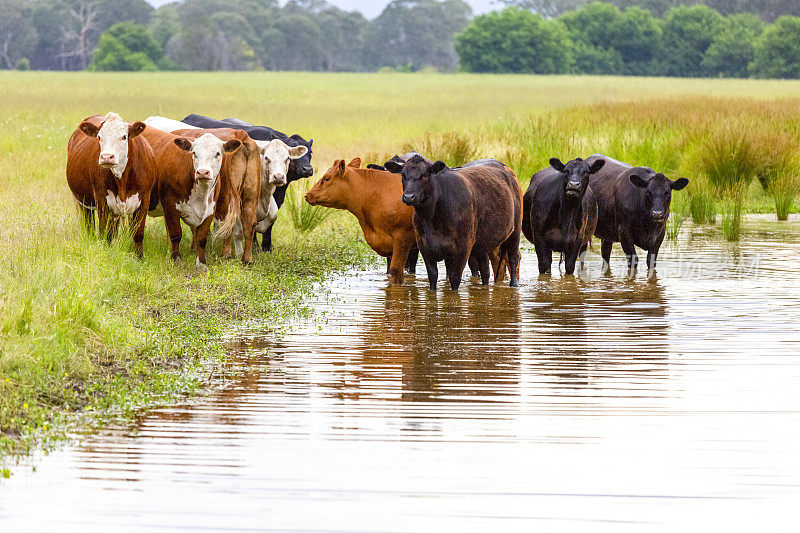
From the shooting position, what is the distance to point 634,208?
11.4 metres

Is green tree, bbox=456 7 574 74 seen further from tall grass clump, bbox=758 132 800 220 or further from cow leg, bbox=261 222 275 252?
cow leg, bbox=261 222 275 252

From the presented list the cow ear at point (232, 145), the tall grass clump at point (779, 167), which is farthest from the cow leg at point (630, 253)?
the tall grass clump at point (779, 167)

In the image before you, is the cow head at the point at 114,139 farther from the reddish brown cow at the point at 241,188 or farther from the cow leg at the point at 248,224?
the cow leg at the point at 248,224

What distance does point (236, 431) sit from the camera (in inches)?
217

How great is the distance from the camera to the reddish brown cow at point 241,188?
35.6 ft

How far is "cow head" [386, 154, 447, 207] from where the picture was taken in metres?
9.49

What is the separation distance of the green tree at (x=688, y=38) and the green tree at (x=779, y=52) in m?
4.99

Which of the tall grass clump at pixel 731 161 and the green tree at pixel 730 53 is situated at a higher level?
the green tree at pixel 730 53

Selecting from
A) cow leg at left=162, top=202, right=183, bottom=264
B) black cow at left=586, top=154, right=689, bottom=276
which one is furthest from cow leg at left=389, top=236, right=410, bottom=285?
black cow at left=586, top=154, right=689, bottom=276

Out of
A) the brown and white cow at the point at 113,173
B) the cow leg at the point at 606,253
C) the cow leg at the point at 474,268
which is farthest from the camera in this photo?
the cow leg at the point at 606,253

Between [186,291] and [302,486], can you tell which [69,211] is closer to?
[186,291]

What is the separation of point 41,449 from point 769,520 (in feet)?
10.3

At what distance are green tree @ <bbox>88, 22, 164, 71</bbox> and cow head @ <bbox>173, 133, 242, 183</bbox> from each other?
80.1 metres

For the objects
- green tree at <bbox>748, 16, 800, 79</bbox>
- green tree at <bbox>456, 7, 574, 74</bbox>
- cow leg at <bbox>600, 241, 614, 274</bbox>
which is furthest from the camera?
green tree at <bbox>456, 7, 574, 74</bbox>
